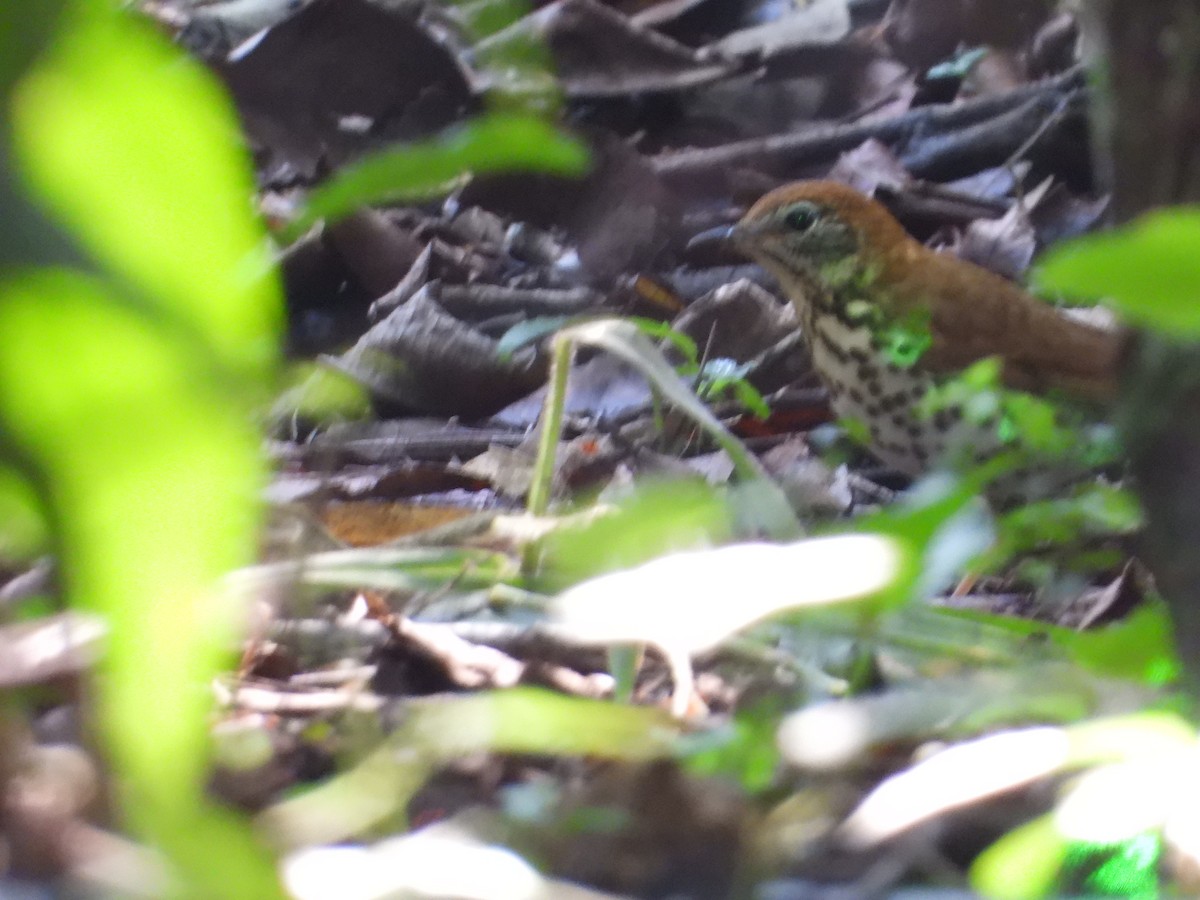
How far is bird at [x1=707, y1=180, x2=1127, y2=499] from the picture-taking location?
6.84 ft

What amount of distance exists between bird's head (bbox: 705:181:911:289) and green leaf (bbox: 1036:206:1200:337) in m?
1.94

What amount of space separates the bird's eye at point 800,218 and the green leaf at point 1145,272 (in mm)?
2042

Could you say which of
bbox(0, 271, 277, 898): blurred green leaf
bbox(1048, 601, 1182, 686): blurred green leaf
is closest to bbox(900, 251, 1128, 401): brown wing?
bbox(1048, 601, 1182, 686): blurred green leaf

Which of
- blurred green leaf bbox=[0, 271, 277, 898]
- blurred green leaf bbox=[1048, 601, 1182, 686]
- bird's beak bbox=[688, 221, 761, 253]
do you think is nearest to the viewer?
blurred green leaf bbox=[0, 271, 277, 898]

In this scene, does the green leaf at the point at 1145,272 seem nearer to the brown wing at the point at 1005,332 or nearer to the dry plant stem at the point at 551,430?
the dry plant stem at the point at 551,430

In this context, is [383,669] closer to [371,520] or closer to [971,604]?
[371,520]

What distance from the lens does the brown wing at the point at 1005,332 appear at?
210 cm

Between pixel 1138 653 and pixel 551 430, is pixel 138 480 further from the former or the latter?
pixel 551 430

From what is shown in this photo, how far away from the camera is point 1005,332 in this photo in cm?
227

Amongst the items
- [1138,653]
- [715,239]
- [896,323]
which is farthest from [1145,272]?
[715,239]

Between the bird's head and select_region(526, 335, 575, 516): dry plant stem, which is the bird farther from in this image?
select_region(526, 335, 575, 516): dry plant stem

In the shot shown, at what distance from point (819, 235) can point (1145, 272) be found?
206cm

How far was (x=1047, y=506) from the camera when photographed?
43.6 inches

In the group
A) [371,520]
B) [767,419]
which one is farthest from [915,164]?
[371,520]
